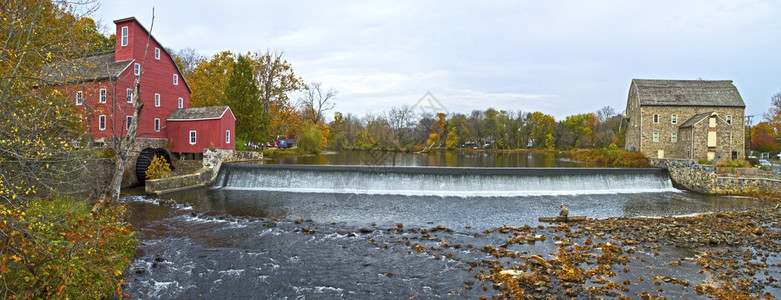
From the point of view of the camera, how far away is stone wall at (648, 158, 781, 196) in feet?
60.5

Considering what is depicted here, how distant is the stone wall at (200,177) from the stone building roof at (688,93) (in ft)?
107

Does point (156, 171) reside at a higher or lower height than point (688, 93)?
lower

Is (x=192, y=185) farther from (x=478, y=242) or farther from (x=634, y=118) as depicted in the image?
(x=634, y=118)

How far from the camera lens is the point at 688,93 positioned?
32.7 metres

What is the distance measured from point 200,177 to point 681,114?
3611cm

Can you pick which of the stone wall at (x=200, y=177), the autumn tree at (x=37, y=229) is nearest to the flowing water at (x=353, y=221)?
the stone wall at (x=200, y=177)

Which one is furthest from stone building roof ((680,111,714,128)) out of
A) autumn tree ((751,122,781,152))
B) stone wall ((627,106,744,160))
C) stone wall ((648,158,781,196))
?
autumn tree ((751,122,781,152))

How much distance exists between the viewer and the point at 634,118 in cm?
3491

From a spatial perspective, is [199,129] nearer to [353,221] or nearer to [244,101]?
[244,101]

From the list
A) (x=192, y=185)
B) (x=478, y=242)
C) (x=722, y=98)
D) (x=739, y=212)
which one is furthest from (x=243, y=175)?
(x=722, y=98)

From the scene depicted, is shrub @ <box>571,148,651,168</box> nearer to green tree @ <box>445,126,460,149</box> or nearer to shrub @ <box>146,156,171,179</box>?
shrub @ <box>146,156,171,179</box>

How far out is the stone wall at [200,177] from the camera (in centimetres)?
1798

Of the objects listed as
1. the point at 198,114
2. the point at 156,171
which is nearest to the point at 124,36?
the point at 198,114

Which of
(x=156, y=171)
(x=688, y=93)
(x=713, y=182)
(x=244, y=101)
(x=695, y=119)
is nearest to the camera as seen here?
(x=713, y=182)
